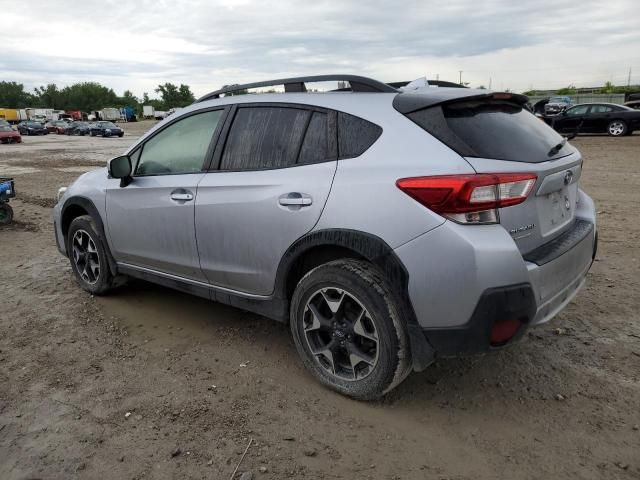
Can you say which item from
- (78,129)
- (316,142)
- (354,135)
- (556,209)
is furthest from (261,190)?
(78,129)

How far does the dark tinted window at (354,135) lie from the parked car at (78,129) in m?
48.7

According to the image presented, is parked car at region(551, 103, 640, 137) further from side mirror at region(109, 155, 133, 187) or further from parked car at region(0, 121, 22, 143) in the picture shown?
parked car at region(0, 121, 22, 143)

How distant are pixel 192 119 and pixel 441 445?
2730 millimetres

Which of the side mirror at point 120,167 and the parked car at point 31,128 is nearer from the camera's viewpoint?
the side mirror at point 120,167

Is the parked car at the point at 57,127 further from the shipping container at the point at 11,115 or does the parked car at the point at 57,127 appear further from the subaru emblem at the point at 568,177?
the subaru emblem at the point at 568,177

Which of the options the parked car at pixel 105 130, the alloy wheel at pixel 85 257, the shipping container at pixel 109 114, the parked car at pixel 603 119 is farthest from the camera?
the shipping container at pixel 109 114

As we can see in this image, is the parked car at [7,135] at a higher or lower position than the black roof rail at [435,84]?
lower

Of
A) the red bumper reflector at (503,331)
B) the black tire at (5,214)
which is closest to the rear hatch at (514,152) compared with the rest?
the red bumper reflector at (503,331)

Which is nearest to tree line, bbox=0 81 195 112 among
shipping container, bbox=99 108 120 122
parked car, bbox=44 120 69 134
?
shipping container, bbox=99 108 120 122

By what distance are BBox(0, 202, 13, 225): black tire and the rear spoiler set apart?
7.05m

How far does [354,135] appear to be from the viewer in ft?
9.73

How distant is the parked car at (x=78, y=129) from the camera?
47256 mm

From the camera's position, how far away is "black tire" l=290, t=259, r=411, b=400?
274 centimetres

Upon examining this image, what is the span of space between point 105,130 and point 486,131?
4449 centimetres
